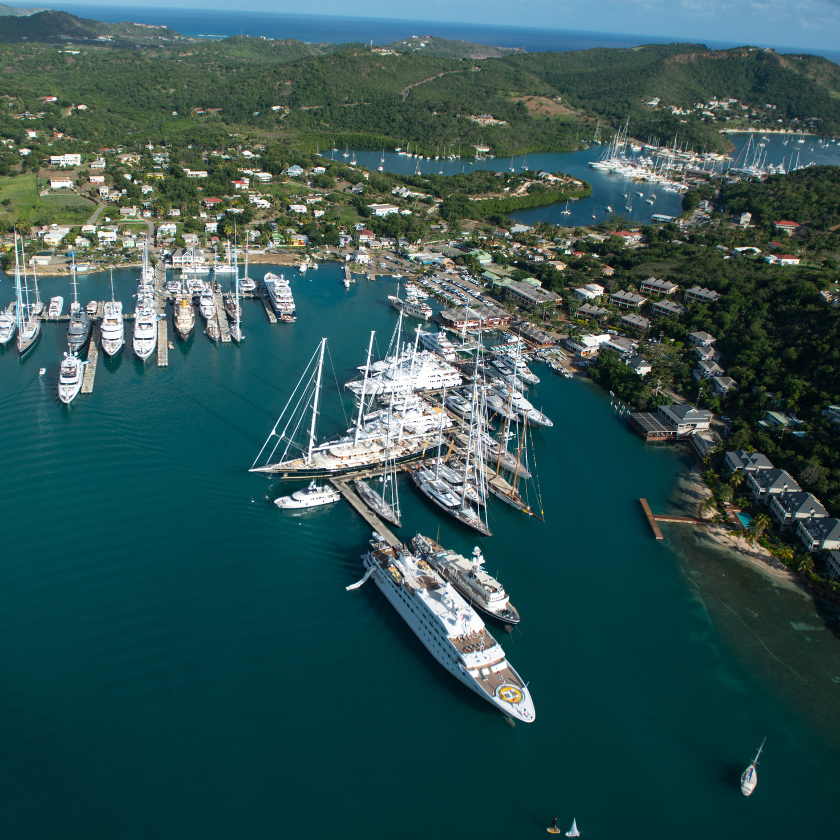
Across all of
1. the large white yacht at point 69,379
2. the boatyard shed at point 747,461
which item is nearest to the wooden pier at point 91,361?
the large white yacht at point 69,379

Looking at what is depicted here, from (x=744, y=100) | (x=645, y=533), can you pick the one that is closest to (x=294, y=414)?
(x=645, y=533)

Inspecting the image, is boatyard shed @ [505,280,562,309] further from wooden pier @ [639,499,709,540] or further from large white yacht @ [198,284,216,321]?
wooden pier @ [639,499,709,540]

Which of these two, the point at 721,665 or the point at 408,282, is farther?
the point at 408,282

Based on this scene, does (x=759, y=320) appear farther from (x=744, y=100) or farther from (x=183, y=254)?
(x=744, y=100)

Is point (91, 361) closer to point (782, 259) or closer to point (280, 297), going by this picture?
point (280, 297)

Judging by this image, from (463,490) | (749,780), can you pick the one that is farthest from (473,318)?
(749,780)
